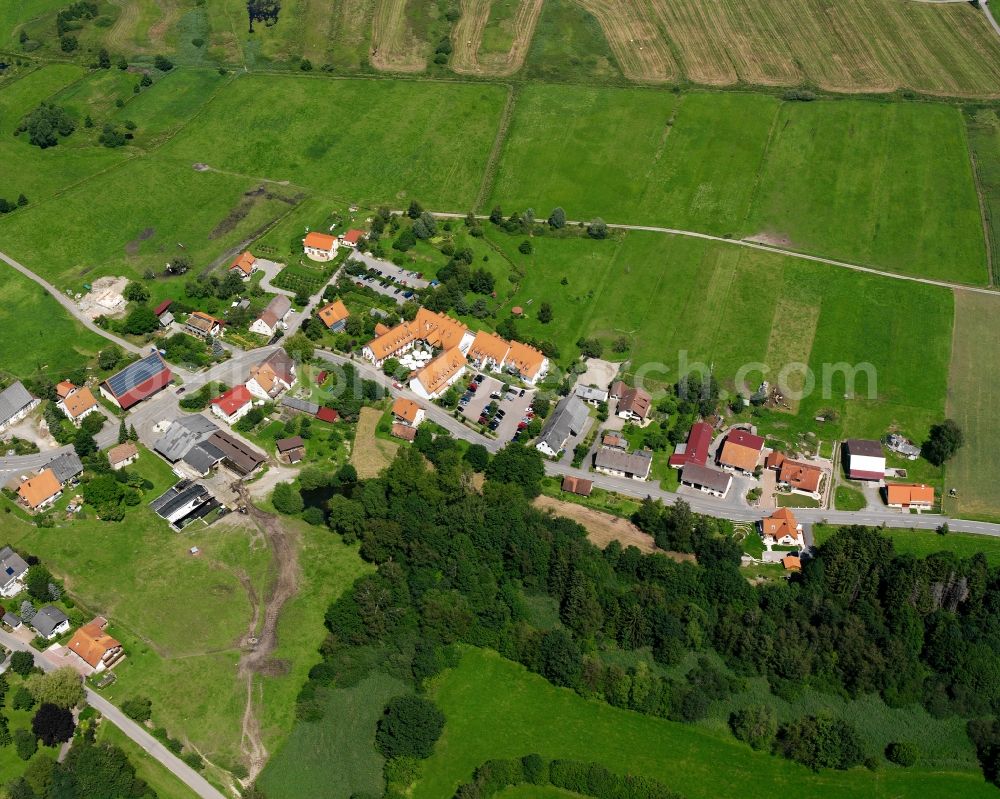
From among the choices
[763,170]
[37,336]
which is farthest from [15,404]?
[763,170]

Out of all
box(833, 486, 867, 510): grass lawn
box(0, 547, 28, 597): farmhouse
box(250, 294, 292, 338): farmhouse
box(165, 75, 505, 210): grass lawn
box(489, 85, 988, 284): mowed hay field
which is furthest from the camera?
box(165, 75, 505, 210): grass lawn

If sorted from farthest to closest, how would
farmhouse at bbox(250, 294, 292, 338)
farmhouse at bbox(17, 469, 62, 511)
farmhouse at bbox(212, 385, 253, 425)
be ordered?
farmhouse at bbox(250, 294, 292, 338)
farmhouse at bbox(212, 385, 253, 425)
farmhouse at bbox(17, 469, 62, 511)

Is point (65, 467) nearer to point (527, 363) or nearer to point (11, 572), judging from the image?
point (11, 572)

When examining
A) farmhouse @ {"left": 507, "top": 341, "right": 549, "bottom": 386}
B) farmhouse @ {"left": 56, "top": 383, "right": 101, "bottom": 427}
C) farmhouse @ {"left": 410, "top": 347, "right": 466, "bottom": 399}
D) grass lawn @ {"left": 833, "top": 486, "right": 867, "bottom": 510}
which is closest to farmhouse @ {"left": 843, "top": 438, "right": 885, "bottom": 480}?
grass lawn @ {"left": 833, "top": 486, "right": 867, "bottom": 510}

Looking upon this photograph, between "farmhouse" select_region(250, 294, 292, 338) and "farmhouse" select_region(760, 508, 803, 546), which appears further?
"farmhouse" select_region(250, 294, 292, 338)

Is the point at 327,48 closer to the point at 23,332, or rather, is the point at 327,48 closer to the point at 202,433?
the point at 23,332

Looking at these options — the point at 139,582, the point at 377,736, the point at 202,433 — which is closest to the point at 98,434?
the point at 202,433

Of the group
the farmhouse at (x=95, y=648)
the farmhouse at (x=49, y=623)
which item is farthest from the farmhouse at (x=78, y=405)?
the farmhouse at (x=95, y=648)

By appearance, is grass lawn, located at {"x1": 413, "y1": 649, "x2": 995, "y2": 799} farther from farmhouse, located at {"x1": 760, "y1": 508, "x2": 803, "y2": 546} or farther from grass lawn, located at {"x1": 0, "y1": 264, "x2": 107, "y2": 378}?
grass lawn, located at {"x1": 0, "y1": 264, "x2": 107, "y2": 378}
